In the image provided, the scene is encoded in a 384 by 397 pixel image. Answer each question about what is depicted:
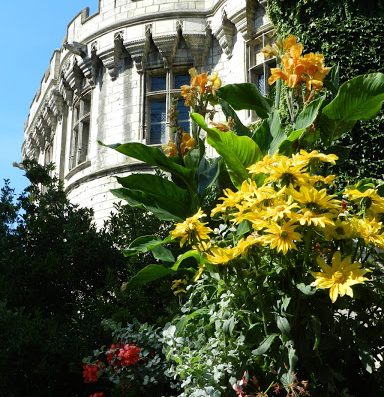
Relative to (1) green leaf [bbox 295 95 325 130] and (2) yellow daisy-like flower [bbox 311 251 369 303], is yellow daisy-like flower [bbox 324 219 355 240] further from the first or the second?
(1) green leaf [bbox 295 95 325 130]

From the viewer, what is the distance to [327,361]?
10.8 ft

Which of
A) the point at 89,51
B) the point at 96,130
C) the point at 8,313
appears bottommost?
the point at 8,313

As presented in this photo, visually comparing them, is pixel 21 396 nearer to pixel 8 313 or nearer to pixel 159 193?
pixel 8 313

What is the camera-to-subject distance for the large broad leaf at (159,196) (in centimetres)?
408

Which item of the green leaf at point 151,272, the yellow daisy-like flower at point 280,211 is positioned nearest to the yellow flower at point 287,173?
the yellow daisy-like flower at point 280,211

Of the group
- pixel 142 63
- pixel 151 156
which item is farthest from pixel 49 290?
pixel 142 63

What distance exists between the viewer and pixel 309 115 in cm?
376

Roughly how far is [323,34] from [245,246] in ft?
17.4

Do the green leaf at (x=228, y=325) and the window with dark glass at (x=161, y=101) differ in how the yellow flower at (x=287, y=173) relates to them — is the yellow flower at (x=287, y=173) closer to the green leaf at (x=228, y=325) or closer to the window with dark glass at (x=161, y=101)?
the green leaf at (x=228, y=325)

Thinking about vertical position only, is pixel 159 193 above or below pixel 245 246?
above

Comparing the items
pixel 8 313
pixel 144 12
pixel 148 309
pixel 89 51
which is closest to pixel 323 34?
pixel 148 309

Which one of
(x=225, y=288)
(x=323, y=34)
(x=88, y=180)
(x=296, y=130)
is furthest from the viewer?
(x=88, y=180)

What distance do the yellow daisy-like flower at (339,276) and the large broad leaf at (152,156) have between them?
137 cm

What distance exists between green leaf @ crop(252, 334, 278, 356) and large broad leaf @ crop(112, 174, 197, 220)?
1257mm
